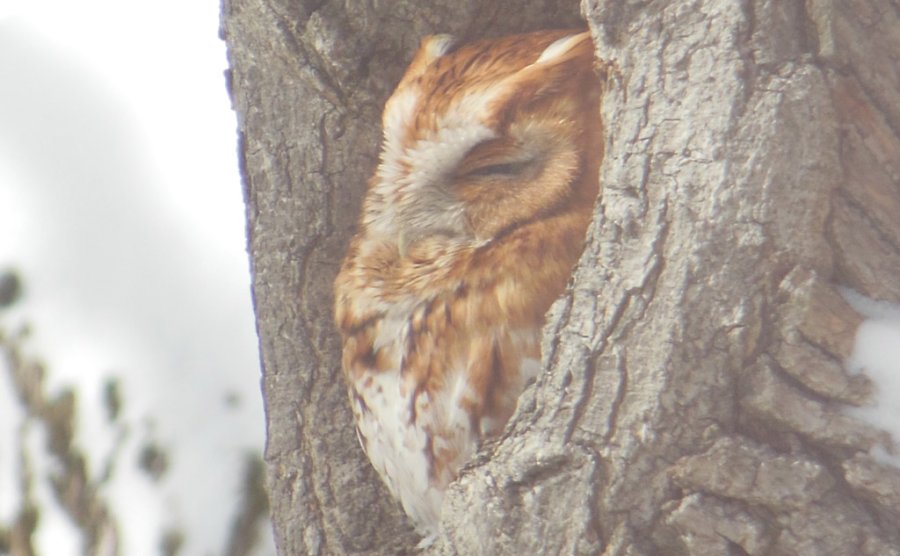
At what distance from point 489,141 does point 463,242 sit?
6.4 inches

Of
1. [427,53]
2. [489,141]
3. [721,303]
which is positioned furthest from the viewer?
[427,53]

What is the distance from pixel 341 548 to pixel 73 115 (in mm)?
1459

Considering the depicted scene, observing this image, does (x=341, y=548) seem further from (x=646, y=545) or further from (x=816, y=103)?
(x=816, y=103)

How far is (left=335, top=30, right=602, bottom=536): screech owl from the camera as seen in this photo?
4.79 feet

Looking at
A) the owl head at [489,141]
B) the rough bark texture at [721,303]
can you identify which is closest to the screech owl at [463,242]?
the owl head at [489,141]

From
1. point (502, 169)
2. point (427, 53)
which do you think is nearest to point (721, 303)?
point (502, 169)

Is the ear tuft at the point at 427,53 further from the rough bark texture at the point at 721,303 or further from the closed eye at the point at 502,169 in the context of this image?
the rough bark texture at the point at 721,303

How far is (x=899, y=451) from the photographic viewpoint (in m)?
1.12

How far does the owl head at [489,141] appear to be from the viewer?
4.84 ft

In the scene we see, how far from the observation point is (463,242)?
1.57 metres

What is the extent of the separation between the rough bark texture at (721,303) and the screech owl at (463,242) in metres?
0.19

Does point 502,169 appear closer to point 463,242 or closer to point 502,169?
point 502,169

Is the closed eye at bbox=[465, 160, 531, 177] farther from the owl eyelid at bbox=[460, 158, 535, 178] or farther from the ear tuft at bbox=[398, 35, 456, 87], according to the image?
the ear tuft at bbox=[398, 35, 456, 87]

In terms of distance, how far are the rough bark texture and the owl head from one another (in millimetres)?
216
